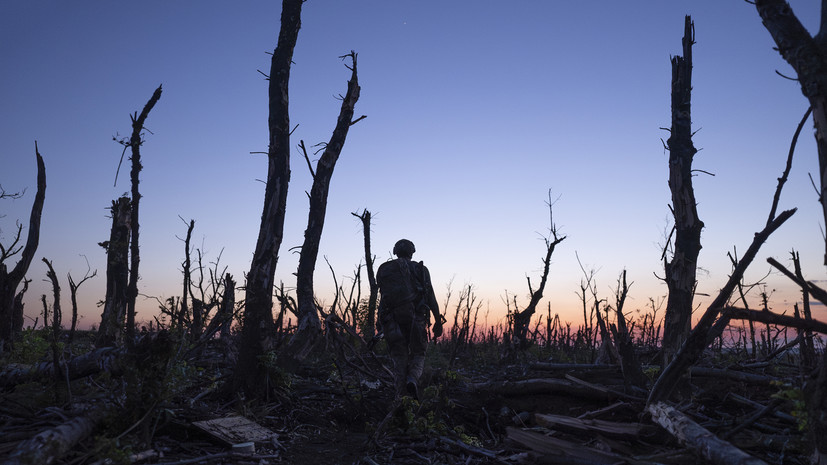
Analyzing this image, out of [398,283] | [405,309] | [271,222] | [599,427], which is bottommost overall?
[599,427]

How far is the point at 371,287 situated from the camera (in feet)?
62.1

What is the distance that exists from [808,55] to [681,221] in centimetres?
470

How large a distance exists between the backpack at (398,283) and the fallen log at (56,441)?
444 centimetres

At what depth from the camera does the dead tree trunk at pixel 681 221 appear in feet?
26.9

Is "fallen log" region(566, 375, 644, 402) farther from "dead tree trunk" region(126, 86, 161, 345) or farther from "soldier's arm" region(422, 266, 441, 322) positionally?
"dead tree trunk" region(126, 86, 161, 345)

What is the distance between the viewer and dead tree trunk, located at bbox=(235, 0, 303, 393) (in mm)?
7391

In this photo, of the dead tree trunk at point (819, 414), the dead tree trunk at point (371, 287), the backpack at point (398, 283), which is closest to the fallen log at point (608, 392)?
the backpack at point (398, 283)

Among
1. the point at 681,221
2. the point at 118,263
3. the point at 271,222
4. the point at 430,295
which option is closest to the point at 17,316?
the point at 118,263

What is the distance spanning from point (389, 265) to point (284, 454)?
3.65m

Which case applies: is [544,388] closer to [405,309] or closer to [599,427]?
[599,427]

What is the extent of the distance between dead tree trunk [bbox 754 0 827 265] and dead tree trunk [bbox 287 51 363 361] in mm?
9272

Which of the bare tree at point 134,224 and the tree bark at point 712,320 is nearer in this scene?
the tree bark at point 712,320

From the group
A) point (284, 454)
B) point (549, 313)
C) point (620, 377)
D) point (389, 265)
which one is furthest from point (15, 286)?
point (549, 313)

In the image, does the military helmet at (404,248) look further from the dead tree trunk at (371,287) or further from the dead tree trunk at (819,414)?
the dead tree trunk at (371,287)
